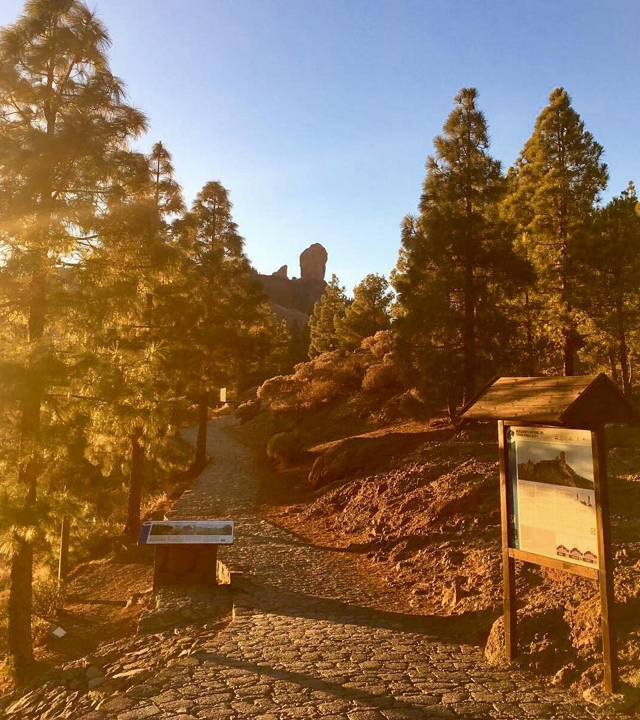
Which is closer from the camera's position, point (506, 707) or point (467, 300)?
point (506, 707)

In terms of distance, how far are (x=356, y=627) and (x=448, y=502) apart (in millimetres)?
4698

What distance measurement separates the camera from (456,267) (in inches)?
705

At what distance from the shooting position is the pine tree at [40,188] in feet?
26.0

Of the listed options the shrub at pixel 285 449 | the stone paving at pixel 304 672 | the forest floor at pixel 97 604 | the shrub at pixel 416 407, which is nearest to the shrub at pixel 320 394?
the shrub at pixel 285 449

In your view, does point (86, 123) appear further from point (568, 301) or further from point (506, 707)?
point (568, 301)

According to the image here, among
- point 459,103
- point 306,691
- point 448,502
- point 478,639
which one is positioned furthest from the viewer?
point 459,103

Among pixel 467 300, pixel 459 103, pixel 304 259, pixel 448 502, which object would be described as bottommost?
pixel 448 502

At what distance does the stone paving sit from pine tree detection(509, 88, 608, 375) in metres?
13.6

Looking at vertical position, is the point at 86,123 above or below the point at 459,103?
below

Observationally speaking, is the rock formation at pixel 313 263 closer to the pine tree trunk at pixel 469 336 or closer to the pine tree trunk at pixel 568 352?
the pine tree trunk at pixel 568 352

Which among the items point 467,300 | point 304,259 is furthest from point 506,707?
point 304,259

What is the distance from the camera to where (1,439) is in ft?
27.4

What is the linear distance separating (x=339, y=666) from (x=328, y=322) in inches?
1970

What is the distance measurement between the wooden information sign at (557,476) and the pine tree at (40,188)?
5.96m
